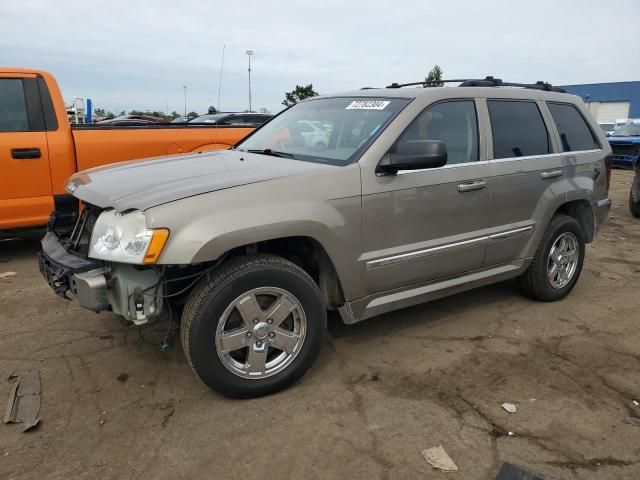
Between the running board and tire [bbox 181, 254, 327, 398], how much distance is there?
0.30 meters

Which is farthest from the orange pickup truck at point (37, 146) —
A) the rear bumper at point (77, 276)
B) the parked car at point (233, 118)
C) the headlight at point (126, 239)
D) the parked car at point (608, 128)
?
the parked car at point (608, 128)

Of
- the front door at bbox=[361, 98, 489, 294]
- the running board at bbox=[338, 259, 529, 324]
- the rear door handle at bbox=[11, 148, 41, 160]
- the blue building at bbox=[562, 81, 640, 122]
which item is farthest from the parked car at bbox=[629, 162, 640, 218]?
the blue building at bbox=[562, 81, 640, 122]

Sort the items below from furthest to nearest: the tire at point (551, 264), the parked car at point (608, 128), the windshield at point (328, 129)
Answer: the parked car at point (608, 128)
the tire at point (551, 264)
the windshield at point (328, 129)

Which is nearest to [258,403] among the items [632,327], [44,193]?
A: [632,327]

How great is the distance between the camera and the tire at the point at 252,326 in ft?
9.03

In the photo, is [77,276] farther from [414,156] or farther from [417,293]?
[417,293]

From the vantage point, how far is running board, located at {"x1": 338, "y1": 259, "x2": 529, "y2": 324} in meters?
3.33

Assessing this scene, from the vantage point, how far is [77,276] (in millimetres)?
2725

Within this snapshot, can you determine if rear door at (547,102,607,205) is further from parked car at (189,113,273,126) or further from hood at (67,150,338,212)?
parked car at (189,113,273,126)

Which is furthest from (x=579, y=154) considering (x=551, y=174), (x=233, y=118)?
(x=233, y=118)

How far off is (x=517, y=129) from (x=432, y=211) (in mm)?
1202

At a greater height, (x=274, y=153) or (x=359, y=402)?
(x=274, y=153)

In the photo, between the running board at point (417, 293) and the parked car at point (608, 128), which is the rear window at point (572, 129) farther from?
the parked car at point (608, 128)

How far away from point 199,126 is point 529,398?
5096mm
